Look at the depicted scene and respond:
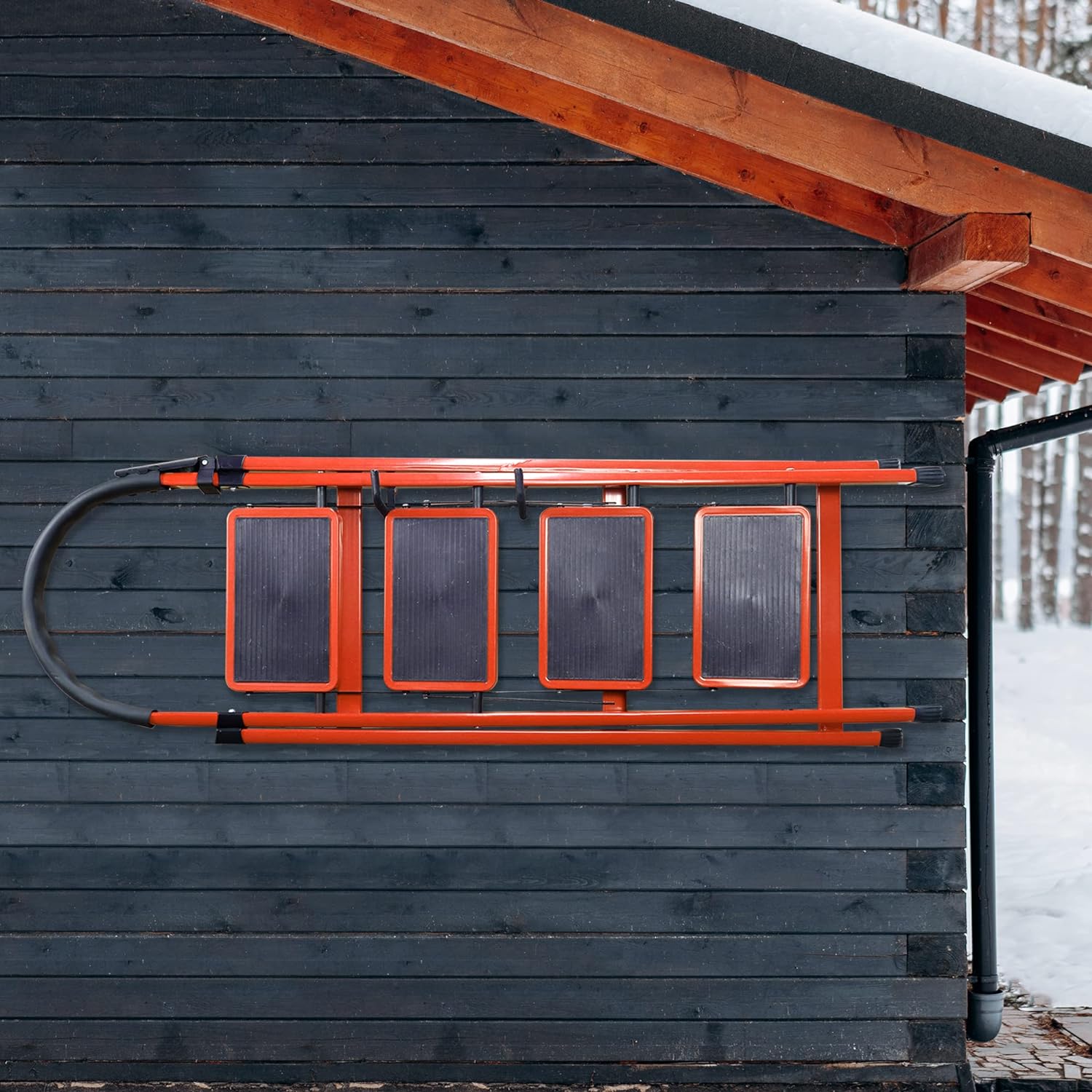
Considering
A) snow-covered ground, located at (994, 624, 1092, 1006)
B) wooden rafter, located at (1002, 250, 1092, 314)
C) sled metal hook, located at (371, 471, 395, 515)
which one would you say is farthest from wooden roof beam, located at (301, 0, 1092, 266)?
snow-covered ground, located at (994, 624, 1092, 1006)

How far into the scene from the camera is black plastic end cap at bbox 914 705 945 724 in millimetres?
3268

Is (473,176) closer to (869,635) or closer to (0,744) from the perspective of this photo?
(869,635)

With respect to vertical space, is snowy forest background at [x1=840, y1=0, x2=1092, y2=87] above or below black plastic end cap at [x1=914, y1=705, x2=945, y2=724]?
above

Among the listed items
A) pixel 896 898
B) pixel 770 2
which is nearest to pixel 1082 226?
pixel 770 2

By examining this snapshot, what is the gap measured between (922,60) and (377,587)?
2.15 metres

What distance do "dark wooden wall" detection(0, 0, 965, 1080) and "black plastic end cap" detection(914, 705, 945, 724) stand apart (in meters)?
0.06

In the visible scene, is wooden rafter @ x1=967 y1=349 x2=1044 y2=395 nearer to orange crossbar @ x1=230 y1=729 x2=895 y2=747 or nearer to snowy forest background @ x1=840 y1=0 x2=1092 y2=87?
orange crossbar @ x1=230 y1=729 x2=895 y2=747

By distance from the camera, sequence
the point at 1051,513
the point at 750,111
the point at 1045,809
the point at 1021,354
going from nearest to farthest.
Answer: the point at 750,111
the point at 1021,354
the point at 1045,809
the point at 1051,513

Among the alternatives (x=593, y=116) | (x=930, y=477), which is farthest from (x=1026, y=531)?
(x=593, y=116)

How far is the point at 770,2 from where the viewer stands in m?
2.59

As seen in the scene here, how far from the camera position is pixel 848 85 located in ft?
8.45

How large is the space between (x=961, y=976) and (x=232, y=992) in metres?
2.34

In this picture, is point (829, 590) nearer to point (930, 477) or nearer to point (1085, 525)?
point (930, 477)

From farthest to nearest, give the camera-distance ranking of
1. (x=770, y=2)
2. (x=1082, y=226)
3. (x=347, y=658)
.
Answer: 1. (x=347, y=658)
2. (x=1082, y=226)
3. (x=770, y=2)
